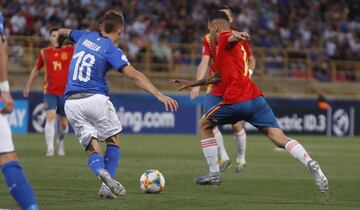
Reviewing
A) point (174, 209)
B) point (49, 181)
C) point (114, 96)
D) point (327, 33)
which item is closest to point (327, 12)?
point (327, 33)

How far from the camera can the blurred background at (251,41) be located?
31.2 m

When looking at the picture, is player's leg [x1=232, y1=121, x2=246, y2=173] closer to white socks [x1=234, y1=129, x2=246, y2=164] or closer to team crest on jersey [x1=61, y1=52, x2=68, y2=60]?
white socks [x1=234, y1=129, x2=246, y2=164]

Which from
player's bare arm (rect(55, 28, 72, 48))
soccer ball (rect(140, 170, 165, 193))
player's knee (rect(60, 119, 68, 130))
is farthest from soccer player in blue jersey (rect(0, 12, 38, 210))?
player's knee (rect(60, 119, 68, 130))

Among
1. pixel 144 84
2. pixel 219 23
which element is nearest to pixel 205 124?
pixel 219 23

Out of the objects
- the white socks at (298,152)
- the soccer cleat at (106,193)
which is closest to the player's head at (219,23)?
the white socks at (298,152)

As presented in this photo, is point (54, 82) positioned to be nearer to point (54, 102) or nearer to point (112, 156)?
point (54, 102)

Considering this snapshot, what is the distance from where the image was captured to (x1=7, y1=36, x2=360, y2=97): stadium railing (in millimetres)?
30984

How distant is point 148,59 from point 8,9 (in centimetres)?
554

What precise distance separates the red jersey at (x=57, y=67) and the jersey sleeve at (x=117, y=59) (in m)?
8.71

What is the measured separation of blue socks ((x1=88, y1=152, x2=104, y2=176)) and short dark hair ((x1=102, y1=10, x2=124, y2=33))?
1492 millimetres

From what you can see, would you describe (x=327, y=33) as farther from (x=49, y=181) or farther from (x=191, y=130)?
(x=49, y=181)

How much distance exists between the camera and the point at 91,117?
10.7m

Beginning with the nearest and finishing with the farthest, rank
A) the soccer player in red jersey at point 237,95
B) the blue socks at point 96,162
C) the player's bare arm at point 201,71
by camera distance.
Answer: the blue socks at point 96,162 → the soccer player in red jersey at point 237,95 → the player's bare arm at point 201,71

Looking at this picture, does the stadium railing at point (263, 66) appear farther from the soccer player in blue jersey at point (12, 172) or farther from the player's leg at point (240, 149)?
the soccer player in blue jersey at point (12, 172)
